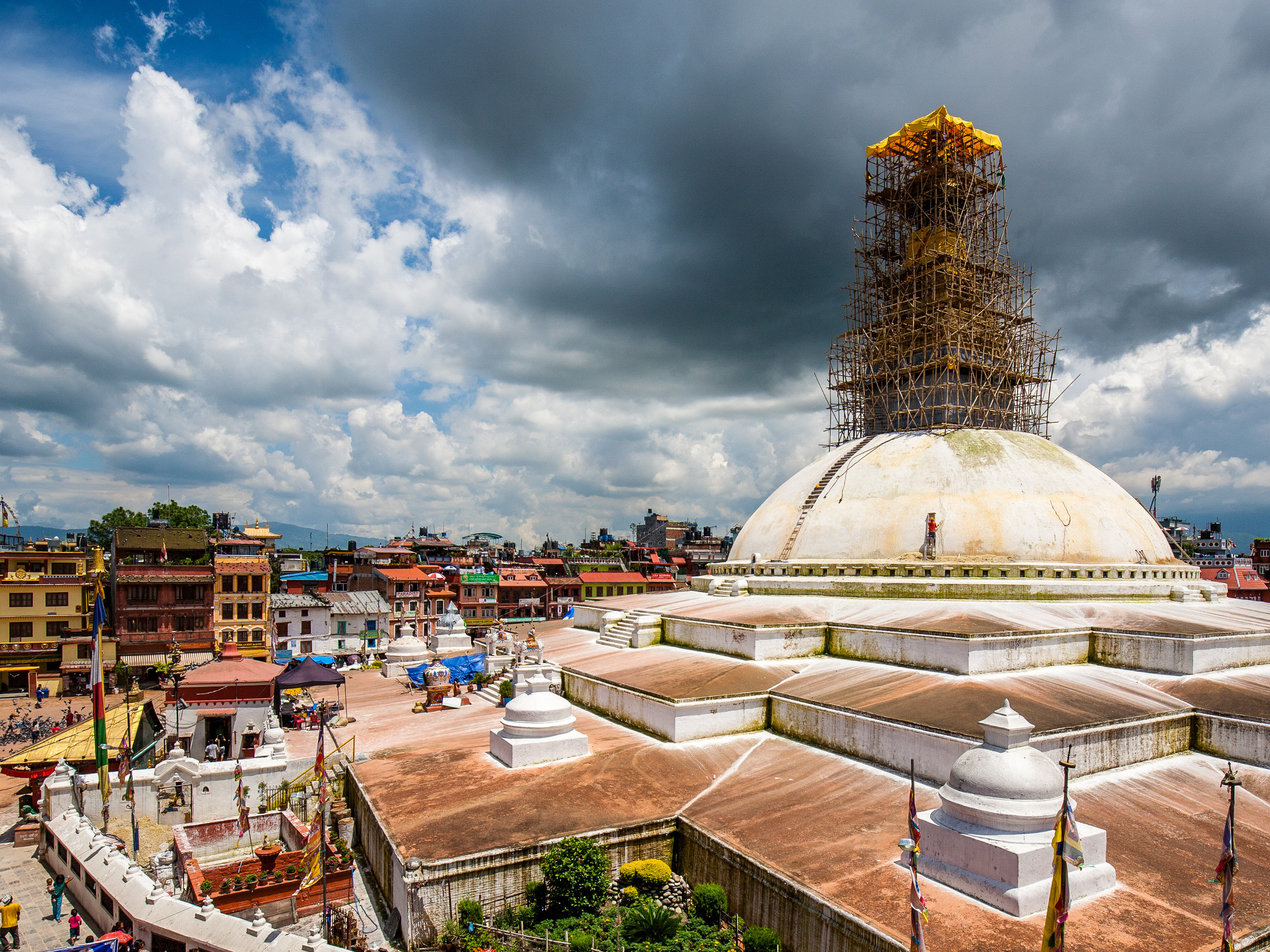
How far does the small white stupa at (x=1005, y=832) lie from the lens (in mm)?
9453

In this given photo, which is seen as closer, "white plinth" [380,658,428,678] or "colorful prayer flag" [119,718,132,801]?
"colorful prayer flag" [119,718,132,801]

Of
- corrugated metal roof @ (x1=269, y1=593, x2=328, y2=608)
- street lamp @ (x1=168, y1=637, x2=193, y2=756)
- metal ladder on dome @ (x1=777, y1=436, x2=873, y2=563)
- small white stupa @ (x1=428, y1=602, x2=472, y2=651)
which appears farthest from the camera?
corrugated metal roof @ (x1=269, y1=593, x2=328, y2=608)

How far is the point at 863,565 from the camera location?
22953 millimetres

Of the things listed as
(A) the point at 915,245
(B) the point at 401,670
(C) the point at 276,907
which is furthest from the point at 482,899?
(A) the point at 915,245

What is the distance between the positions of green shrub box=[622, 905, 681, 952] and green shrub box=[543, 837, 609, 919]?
2.29ft

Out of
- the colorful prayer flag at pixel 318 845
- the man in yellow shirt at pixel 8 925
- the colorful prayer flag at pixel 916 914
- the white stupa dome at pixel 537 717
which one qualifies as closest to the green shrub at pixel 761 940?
the colorful prayer flag at pixel 916 914

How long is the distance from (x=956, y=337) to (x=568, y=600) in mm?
43007

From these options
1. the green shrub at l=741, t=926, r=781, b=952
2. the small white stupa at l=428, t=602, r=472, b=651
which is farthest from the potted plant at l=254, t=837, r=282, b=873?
the small white stupa at l=428, t=602, r=472, b=651

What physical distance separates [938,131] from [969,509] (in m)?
17.0

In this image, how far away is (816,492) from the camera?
1053 inches

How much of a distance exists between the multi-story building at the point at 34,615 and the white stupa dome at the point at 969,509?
1318 inches

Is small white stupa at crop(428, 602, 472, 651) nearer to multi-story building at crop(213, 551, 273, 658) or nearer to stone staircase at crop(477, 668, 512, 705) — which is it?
stone staircase at crop(477, 668, 512, 705)

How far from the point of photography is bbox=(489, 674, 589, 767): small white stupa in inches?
615

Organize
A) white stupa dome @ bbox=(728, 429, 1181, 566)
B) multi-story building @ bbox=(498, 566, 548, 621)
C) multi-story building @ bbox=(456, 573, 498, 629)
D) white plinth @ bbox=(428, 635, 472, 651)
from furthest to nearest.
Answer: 1. multi-story building @ bbox=(498, 566, 548, 621)
2. multi-story building @ bbox=(456, 573, 498, 629)
3. white plinth @ bbox=(428, 635, 472, 651)
4. white stupa dome @ bbox=(728, 429, 1181, 566)
